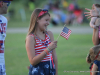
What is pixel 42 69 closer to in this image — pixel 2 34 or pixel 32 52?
pixel 32 52

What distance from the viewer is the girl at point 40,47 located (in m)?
2.82

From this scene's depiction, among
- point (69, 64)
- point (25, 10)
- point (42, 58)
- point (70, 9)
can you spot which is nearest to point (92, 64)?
point (42, 58)

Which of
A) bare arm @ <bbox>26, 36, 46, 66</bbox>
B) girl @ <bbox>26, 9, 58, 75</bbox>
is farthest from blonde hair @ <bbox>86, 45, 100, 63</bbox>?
bare arm @ <bbox>26, 36, 46, 66</bbox>

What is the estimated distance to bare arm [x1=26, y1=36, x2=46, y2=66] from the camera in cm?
278

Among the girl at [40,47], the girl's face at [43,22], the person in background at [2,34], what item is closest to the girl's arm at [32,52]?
the girl at [40,47]

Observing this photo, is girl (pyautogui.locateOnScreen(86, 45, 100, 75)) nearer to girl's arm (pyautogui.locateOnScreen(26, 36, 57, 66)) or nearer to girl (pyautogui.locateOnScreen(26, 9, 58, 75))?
girl (pyautogui.locateOnScreen(26, 9, 58, 75))

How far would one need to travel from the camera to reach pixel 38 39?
116 inches

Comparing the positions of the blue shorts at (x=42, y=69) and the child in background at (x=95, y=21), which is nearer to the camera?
the blue shorts at (x=42, y=69)

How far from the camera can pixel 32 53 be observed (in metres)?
2.82

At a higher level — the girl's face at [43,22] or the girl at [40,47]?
the girl's face at [43,22]

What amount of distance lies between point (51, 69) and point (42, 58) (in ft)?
0.92

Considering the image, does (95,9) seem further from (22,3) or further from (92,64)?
(22,3)

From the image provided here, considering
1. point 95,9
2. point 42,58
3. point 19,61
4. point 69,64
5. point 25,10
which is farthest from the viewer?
point 25,10

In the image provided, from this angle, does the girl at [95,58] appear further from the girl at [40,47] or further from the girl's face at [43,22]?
the girl's face at [43,22]
